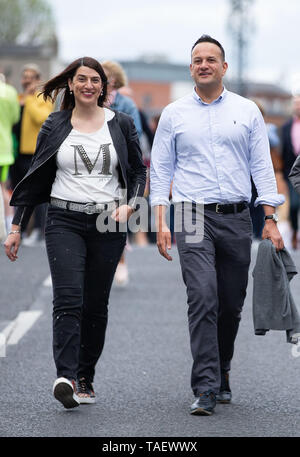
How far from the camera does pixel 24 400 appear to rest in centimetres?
639

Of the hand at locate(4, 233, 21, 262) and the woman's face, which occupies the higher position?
the woman's face

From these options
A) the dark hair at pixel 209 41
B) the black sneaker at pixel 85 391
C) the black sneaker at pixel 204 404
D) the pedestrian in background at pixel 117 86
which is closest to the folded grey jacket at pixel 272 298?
the black sneaker at pixel 204 404

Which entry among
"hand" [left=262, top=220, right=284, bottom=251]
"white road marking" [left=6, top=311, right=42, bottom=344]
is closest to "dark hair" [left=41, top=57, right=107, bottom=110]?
"hand" [left=262, top=220, right=284, bottom=251]

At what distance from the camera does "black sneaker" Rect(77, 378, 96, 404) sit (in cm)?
631

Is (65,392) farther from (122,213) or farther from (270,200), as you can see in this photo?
(270,200)

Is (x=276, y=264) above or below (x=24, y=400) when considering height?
above

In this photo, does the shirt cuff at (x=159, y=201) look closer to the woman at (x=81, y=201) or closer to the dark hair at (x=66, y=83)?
the woman at (x=81, y=201)

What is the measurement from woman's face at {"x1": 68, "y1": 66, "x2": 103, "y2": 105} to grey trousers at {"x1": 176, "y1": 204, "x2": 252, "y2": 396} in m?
0.87

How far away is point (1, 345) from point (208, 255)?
2.65m

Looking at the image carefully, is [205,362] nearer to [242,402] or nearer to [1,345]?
[242,402]

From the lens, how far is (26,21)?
9562cm

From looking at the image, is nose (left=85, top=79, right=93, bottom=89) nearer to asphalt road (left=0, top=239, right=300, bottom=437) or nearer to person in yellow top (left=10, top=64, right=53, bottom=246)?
asphalt road (left=0, top=239, right=300, bottom=437)

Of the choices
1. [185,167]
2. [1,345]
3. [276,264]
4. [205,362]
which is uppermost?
[185,167]

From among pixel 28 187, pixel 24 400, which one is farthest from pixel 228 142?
pixel 24 400
